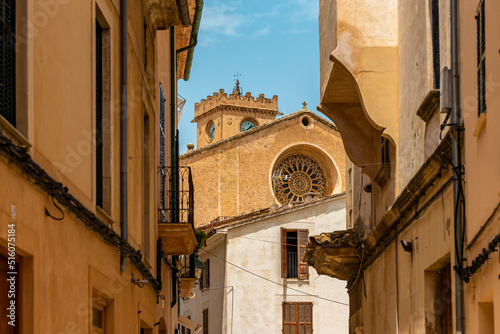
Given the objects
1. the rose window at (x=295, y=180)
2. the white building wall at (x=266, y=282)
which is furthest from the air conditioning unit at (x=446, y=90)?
the rose window at (x=295, y=180)

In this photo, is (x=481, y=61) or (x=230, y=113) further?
(x=230, y=113)

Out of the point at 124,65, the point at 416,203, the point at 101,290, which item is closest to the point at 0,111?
the point at 101,290

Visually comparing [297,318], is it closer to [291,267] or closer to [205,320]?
[291,267]

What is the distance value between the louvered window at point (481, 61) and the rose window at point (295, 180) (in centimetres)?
4763

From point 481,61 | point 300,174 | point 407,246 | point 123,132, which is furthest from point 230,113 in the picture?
point 481,61

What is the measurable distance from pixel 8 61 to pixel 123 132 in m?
4.31

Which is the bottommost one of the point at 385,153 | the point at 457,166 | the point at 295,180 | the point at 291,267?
the point at 457,166

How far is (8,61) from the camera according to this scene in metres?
6.12

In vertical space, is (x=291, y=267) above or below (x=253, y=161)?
below

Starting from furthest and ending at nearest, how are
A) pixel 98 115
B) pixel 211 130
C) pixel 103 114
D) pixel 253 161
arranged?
pixel 211 130, pixel 253 161, pixel 103 114, pixel 98 115

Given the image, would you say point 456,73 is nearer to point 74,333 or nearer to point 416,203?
point 416,203

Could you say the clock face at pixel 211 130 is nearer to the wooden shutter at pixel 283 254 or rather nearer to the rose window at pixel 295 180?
the rose window at pixel 295 180

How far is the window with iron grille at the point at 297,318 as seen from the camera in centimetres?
3647

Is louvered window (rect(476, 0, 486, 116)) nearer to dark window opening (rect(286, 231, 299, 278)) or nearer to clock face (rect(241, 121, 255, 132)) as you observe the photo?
dark window opening (rect(286, 231, 299, 278))
